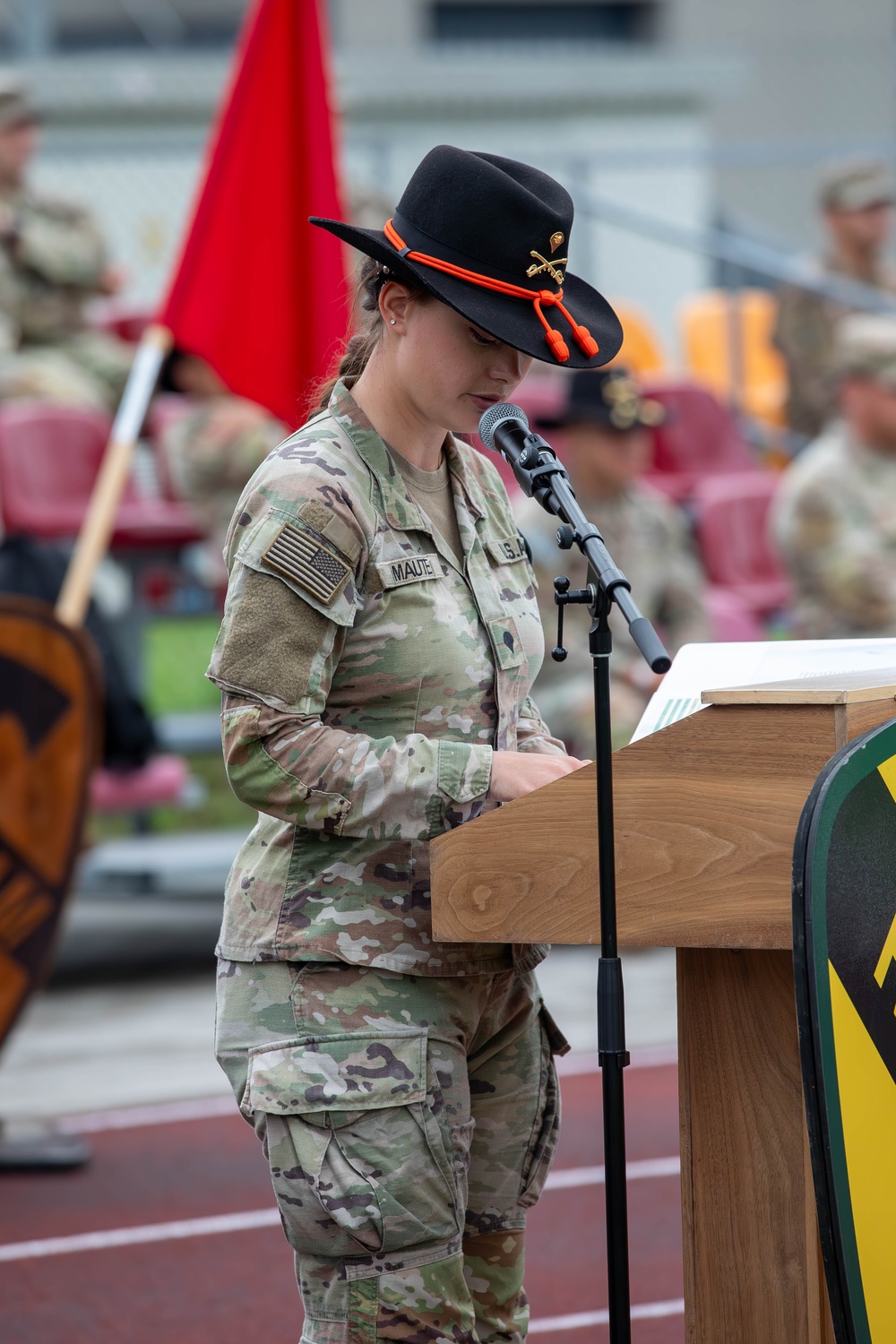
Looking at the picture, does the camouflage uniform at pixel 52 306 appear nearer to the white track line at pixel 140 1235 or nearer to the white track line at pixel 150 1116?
the white track line at pixel 150 1116

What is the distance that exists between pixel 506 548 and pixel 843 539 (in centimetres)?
468

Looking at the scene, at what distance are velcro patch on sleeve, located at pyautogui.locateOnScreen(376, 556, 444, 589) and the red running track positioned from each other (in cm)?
203

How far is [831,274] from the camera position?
10.3m

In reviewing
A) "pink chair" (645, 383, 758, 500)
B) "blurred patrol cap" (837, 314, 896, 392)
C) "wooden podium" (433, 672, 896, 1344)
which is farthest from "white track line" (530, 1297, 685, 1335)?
"pink chair" (645, 383, 758, 500)

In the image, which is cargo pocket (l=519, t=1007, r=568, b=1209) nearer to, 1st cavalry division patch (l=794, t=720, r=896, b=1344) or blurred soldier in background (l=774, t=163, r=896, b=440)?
1st cavalry division patch (l=794, t=720, r=896, b=1344)

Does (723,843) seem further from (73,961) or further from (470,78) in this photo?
(470,78)

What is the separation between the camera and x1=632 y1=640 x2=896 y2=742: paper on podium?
248 centimetres

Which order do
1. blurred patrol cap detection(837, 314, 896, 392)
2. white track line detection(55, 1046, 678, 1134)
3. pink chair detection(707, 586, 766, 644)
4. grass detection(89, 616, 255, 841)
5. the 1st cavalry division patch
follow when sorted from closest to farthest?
the 1st cavalry division patch, white track line detection(55, 1046, 678, 1134), blurred patrol cap detection(837, 314, 896, 392), pink chair detection(707, 586, 766, 644), grass detection(89, 616, 255, 841)

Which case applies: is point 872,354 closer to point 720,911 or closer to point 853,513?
point 853,513

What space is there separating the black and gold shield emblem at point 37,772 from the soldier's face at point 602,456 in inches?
89.0

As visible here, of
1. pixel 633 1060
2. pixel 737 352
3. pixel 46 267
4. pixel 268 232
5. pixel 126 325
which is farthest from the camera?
pixel 737 352

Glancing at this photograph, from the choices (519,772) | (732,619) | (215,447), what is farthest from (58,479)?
(519,772)

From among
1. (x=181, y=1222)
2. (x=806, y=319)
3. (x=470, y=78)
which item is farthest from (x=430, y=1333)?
(x=470, y=78)

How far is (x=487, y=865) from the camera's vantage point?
2373 mm
